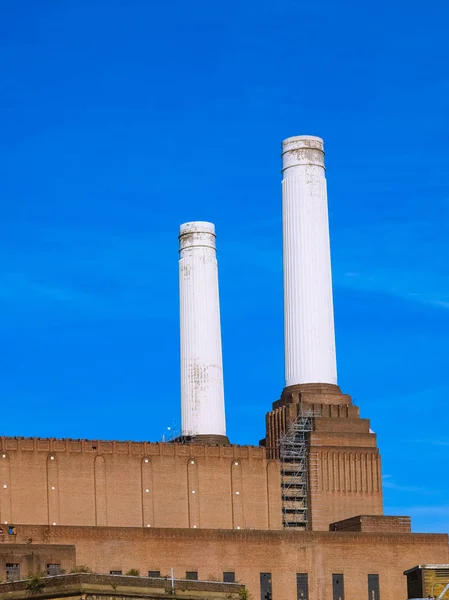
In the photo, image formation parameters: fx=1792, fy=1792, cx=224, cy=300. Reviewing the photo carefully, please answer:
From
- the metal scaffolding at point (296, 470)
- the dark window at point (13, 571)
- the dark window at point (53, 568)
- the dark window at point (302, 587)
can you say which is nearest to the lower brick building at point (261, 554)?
the dark window at point (302, 587)

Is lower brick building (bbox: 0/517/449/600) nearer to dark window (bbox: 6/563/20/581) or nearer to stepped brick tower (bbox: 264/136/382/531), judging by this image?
dark window (bbox: 6/563/20/581)

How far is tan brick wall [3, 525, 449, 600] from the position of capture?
10512 cm

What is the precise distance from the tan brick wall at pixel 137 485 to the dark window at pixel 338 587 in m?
8.91

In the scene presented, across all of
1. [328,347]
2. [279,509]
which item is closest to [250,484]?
[279,509]

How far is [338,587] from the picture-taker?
110875mm

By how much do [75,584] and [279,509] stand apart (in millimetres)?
41022

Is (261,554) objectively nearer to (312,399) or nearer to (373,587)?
(373,587)

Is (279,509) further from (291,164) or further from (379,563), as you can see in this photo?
(291,164)

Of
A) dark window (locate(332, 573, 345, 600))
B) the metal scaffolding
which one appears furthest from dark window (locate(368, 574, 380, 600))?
the metal scaffolding

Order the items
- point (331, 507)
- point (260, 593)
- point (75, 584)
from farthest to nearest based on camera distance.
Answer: point (331, 507), point (260, 593), point (75, 584)

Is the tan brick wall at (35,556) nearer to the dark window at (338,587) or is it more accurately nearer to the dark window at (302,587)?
the dark window at (302,587)

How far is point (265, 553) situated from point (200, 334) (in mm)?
22506

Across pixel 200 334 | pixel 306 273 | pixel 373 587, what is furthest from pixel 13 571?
pixel 306 273

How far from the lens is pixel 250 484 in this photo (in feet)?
392
